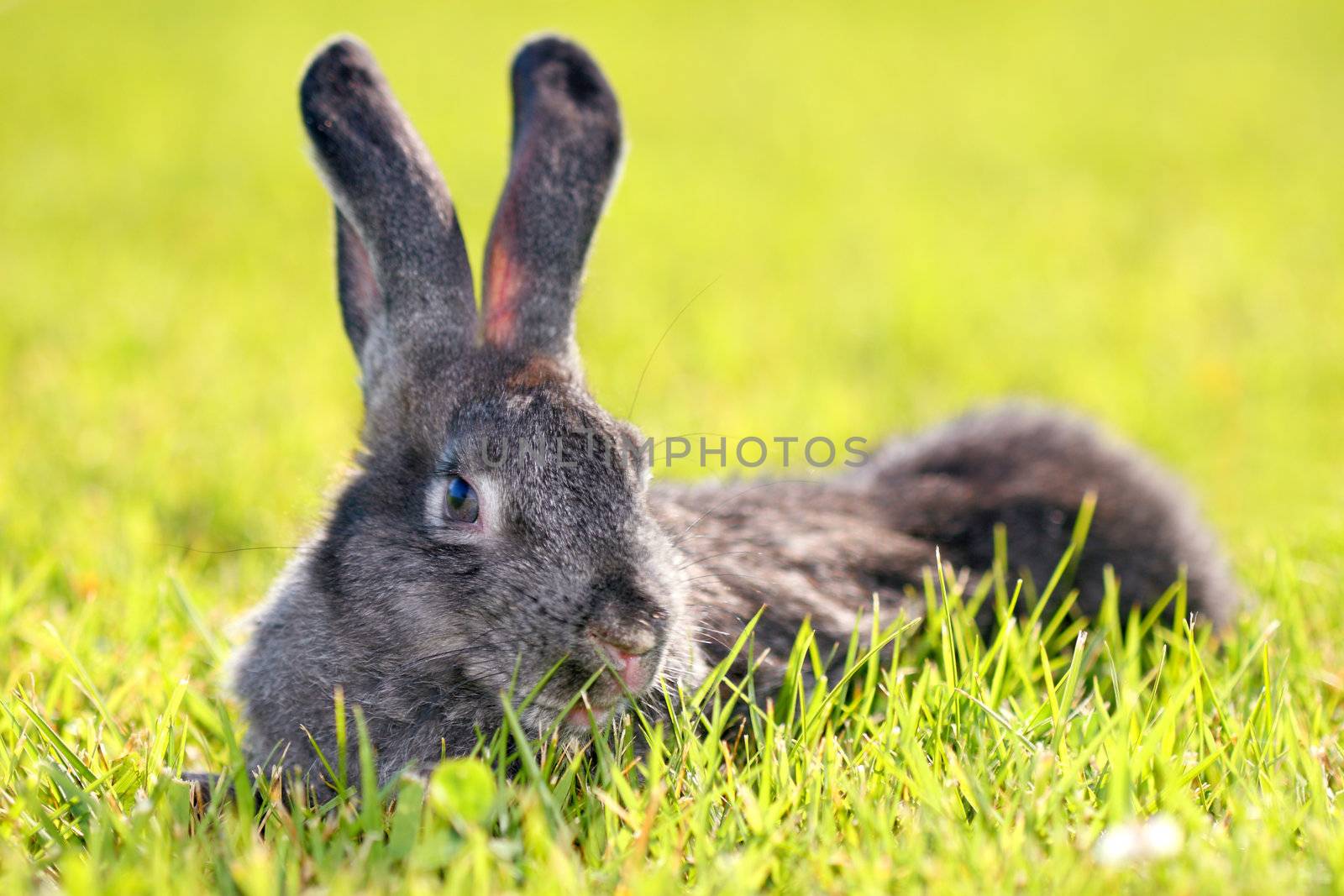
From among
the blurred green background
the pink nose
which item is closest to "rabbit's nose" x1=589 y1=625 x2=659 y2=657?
the pink nose

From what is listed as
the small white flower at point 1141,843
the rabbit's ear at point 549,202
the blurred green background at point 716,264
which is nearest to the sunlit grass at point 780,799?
the small white flower at point 1141,843

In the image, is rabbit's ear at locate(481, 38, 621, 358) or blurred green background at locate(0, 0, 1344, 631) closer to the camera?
rabbit's ear at locate(481, 38, 621, 358)

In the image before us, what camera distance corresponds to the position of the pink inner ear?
4.11 metres

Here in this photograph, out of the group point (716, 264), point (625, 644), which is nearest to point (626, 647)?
point (625, 644)

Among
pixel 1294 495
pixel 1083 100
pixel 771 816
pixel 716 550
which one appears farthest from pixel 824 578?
pixel 1083 100

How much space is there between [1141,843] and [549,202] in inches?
109

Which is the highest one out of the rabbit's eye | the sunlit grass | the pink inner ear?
the pink inner ear

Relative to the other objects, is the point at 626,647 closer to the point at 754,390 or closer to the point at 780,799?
the point at 780,799

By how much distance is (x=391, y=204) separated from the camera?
398cm

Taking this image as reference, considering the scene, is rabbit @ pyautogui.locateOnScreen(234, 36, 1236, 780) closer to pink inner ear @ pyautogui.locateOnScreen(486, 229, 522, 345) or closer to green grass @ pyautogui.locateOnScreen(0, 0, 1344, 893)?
→ pink inner ear @ pyautogui.locateOnScreen(486, 229, 522, 345)

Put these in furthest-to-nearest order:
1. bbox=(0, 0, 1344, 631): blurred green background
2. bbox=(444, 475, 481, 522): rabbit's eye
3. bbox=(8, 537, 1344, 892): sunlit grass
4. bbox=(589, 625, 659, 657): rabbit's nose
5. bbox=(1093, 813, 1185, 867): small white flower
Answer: bbox=(0, 0, 1344, 631): blurred green background → bbox=(444, 475, 481, 522): rabbit's eye → bbox=(589, 625, 659, 657): rabbit's nose → bbox=(8, 537, 1344, 892): sunlit grass → bbox=(1093, 813, 1185, 867): small white flower

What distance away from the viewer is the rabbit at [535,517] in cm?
331

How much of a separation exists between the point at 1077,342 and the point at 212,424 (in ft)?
18.8

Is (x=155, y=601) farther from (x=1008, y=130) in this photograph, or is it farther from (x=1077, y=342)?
(x=1008, y=130)
